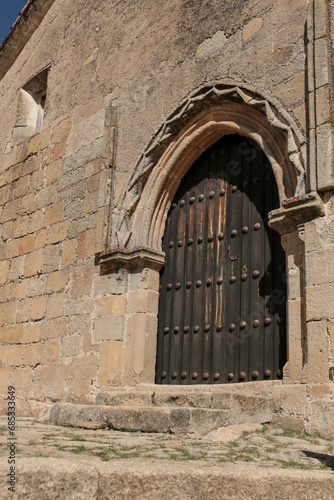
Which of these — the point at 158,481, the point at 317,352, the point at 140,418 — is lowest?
the point at 158,481

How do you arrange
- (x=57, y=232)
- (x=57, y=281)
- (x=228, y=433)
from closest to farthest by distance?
1. (x=228, y=433)
2. (x=57, y=281)
3. (x=57, y=232)

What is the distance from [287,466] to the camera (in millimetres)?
2580

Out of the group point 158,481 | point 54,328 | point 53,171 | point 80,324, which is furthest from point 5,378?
point 158,481

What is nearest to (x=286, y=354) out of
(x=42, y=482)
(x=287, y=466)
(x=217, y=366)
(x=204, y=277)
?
(x=217, y=366)

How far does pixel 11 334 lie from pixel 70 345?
1.16 meters

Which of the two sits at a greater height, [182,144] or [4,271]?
[182,144]

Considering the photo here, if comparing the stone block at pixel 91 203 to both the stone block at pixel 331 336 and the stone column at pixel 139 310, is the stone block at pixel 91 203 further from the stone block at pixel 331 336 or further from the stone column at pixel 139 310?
the stone block at pixel 331 336

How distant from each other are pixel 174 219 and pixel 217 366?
1499mm

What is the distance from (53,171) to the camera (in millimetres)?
6547

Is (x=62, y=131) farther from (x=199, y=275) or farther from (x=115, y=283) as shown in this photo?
(x=199, y=275)

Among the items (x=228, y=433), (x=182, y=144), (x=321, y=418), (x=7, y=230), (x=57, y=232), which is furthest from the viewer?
(x=7, y=230)

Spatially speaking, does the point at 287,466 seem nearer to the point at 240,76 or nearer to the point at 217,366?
the point at 217,366

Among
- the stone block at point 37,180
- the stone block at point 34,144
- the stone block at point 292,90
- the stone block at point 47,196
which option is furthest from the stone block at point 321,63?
the stone block at point 34,144

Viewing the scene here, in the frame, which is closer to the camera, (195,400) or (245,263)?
(195,400)
